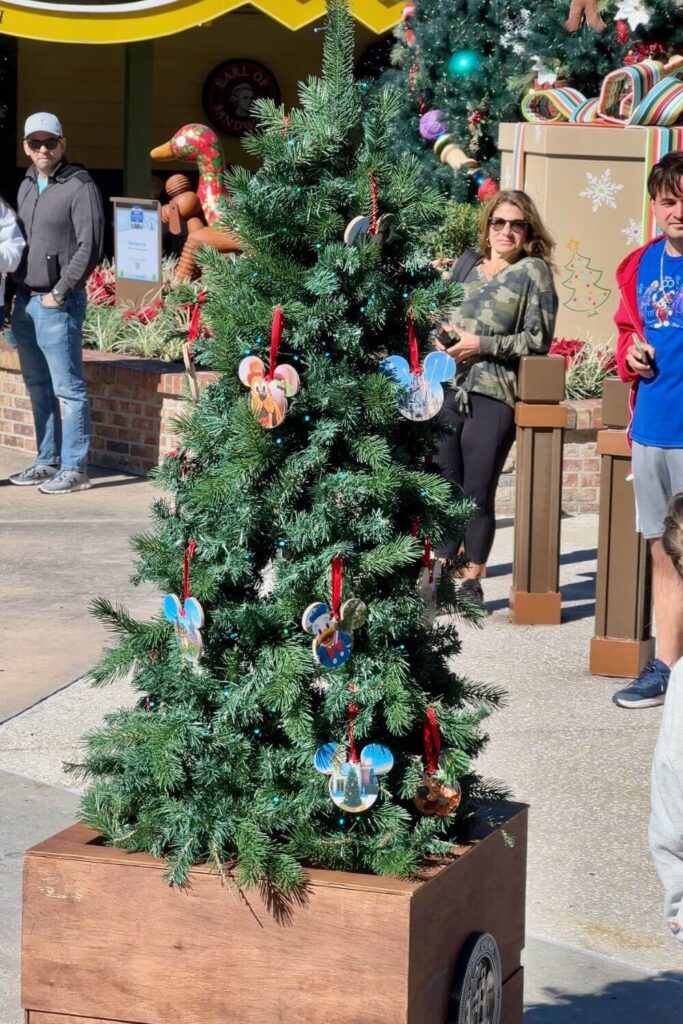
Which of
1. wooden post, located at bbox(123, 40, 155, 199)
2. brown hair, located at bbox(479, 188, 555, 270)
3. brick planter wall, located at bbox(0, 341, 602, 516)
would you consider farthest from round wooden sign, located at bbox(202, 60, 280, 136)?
brown hair, located at bbox(479, 188, 555, 270)

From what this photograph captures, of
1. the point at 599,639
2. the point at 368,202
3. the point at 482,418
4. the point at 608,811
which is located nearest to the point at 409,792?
the point at 368,202

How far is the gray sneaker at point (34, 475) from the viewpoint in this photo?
31.2 ft

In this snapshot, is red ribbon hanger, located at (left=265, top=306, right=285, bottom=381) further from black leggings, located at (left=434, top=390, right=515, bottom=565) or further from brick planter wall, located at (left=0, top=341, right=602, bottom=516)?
brick planter wall, located at (left=0, top=341, right=602, bottom=516)

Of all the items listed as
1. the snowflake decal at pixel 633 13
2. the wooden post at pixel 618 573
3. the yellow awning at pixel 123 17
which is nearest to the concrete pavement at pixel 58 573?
the wooden post at pixel 618 573

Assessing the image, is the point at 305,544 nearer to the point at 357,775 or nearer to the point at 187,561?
the point at 187,561

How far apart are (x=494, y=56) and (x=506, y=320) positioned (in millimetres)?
6424

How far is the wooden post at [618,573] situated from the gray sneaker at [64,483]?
4.14 m

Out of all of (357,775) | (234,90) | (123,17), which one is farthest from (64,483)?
(234,90)

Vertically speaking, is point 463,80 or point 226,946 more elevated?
point 463,80

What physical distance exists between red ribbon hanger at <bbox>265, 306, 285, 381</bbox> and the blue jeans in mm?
6389

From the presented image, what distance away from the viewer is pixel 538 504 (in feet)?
22.2

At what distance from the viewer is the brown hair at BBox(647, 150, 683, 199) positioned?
503 cm

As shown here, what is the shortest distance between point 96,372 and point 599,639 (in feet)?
16.7

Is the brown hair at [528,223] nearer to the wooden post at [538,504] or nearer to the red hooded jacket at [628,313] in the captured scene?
the wooden post at [538,504]
